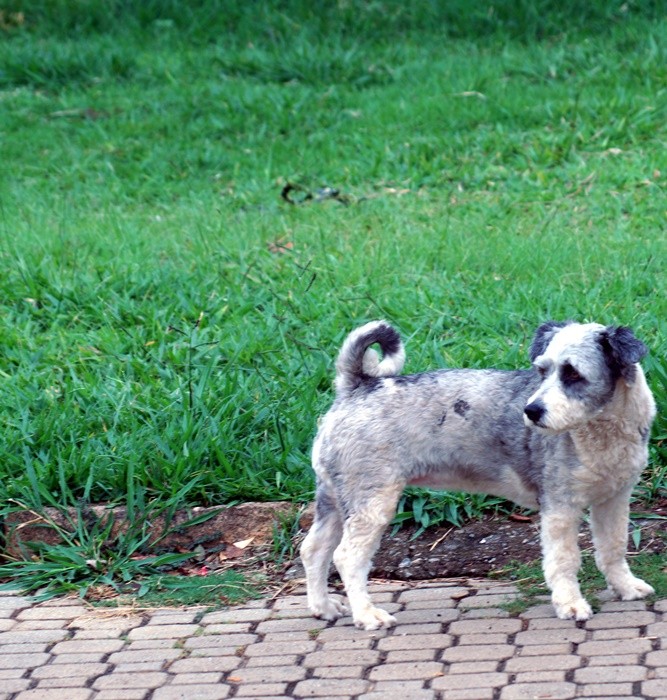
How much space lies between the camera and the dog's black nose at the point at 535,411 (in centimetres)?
408

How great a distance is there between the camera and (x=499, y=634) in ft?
14.2

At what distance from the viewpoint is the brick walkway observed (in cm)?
392

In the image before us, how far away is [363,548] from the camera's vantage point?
4418mm

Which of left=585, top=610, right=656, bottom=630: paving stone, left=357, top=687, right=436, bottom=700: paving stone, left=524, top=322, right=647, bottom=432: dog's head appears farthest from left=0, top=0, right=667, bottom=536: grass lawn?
left=357, top=687, right=436, bottom=700: paving stone

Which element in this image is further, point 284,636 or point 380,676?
point 284,636

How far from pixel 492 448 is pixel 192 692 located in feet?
4.92

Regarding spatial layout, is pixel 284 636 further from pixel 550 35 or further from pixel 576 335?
pixel 550 35

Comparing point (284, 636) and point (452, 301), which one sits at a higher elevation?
point (452, 301)

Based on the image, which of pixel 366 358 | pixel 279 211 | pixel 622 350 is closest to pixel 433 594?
pixel 366 358

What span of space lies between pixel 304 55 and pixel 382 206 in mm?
4039

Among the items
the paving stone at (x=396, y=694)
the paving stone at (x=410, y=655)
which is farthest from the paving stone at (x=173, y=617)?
the paving stone at (x=396, y=694)

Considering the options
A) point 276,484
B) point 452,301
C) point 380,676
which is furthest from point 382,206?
point 380,676

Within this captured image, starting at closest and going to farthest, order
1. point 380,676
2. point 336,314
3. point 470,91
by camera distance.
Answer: point 380,676
point 336,314
point 470,91

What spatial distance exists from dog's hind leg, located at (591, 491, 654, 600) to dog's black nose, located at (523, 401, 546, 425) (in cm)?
66
